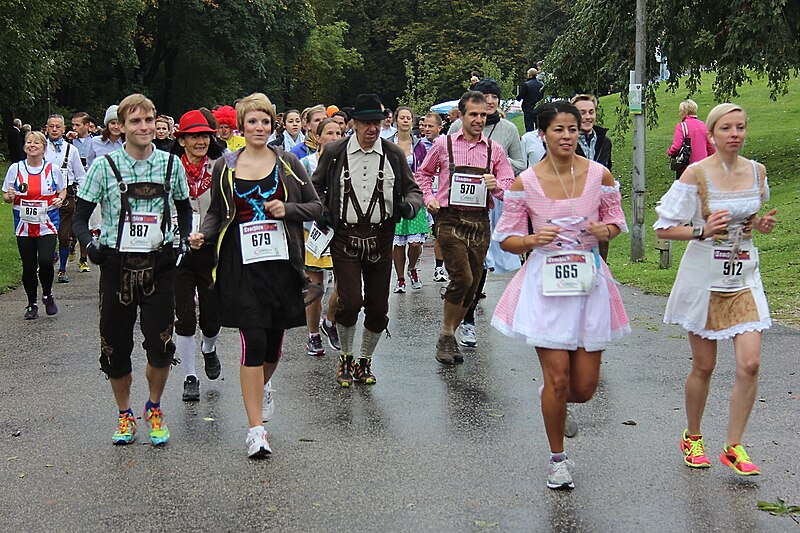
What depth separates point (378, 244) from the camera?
8.27 meters

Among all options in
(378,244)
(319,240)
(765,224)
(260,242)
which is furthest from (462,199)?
(765,224)

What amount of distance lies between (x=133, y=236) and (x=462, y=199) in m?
3.19

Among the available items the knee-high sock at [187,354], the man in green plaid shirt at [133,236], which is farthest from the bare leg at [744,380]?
the knee-high sock at [187,354]

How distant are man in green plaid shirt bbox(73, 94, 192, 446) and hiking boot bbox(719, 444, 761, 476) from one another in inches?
126

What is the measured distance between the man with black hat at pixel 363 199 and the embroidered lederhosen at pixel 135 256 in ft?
5.66

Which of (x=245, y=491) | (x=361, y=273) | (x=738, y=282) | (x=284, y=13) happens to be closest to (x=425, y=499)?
(x=245, y=491)

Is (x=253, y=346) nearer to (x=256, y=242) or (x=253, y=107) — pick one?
(x=256, y=242)

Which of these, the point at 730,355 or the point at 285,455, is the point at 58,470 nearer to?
the point at 285,455

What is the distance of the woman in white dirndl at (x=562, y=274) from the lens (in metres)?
5.84

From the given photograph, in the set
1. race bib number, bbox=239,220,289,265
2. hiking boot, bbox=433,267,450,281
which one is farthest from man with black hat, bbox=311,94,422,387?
hiking boot, bbox=433,267,450,281

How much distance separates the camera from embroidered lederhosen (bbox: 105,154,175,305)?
668cm

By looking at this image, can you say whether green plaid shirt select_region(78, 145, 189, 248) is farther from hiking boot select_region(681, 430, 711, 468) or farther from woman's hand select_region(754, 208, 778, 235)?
woman's hand select_region(754, 208, 778, 235)

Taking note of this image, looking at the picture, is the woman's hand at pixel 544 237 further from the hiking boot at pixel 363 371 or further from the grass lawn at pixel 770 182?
the grass lawn at pixel 770 182

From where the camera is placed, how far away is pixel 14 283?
15312 millimetres
